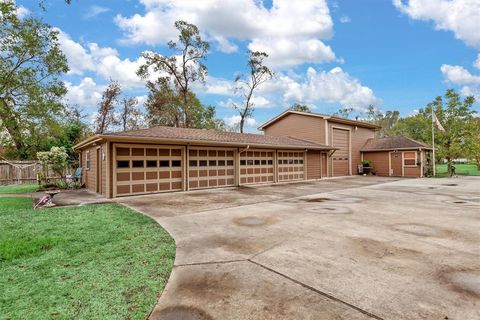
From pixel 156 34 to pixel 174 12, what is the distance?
11.4 feet

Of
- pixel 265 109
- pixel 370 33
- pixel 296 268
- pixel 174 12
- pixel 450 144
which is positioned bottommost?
pixel 296 268

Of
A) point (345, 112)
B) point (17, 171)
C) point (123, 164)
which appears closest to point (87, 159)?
point (123, 164)

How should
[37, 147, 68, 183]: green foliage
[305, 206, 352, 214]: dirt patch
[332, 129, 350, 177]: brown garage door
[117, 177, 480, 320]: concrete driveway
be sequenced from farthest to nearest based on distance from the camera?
[332, 129, 350, 177]: brown garage door, [37, 147, 68, 183]: green foliage, [305, 206, 352, 214]: dirt patch, [117, 177, 480, 320]: concrete driveway

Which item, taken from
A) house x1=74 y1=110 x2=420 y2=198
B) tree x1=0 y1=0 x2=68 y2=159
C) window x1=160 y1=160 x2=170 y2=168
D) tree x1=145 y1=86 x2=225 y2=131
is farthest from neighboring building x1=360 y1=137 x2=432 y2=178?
tree x1=0 y1=0 x2=68 y2=159

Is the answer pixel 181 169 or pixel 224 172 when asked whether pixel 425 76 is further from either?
pixel 181 169

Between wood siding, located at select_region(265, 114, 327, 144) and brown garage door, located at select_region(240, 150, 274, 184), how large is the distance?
6.09 metres

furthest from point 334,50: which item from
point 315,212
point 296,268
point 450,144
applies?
point 296,268

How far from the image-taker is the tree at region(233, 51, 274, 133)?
25781mm

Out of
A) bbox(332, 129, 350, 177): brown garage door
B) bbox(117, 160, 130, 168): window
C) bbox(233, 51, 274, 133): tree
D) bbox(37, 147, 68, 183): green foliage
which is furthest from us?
bbox(233, 51, 274, 133): tree

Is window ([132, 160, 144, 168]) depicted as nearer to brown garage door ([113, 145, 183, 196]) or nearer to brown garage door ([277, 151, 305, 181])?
brown garage door ([113, 145, 183, 196])

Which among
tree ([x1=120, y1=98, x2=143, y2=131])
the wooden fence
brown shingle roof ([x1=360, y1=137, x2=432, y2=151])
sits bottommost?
the wooden fence

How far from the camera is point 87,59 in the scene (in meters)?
18.6

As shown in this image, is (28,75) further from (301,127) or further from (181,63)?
(301,127)

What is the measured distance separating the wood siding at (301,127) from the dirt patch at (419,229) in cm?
1412
